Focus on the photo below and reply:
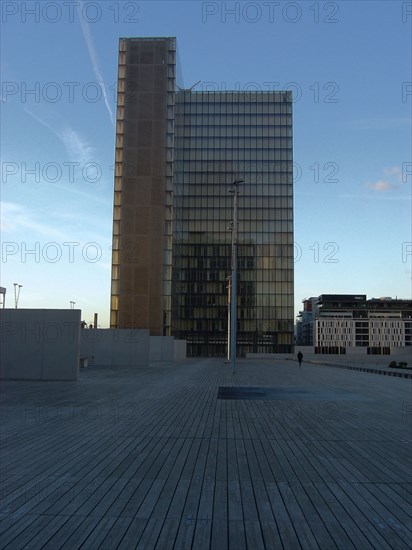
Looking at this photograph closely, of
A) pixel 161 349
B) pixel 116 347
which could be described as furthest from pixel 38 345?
pixel 161 349

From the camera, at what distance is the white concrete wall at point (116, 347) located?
128 feet

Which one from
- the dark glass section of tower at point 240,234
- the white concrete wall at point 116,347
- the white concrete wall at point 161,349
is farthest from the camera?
the dark glass section of tower at point 240,234

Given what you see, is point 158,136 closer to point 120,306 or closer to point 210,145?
point 120,306

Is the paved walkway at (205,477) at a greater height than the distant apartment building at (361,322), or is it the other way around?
the distant apartment building at (361,322)

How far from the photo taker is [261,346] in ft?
345

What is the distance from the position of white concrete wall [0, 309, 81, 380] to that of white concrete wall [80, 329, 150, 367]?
15.6 meters

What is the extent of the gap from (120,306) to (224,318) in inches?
1362

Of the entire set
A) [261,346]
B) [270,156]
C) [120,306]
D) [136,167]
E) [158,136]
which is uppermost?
[270,156]

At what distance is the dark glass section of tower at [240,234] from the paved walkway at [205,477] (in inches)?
3659

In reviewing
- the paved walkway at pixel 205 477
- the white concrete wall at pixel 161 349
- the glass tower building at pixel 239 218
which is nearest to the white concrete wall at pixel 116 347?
the white concrete wall at pixel 161 349

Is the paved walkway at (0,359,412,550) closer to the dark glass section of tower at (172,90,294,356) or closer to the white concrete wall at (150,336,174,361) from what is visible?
the white concrete wall at (150,336,174,361)

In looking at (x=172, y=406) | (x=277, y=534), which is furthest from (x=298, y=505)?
(x=172, y=406)

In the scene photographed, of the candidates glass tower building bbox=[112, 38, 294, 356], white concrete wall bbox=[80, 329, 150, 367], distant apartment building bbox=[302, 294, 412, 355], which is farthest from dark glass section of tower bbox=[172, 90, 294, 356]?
distant apartment building bbox=[302, 294, 412, 355]

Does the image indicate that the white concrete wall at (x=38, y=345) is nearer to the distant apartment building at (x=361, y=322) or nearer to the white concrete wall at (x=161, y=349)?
the white concrete wall at (x=161, y=349)
